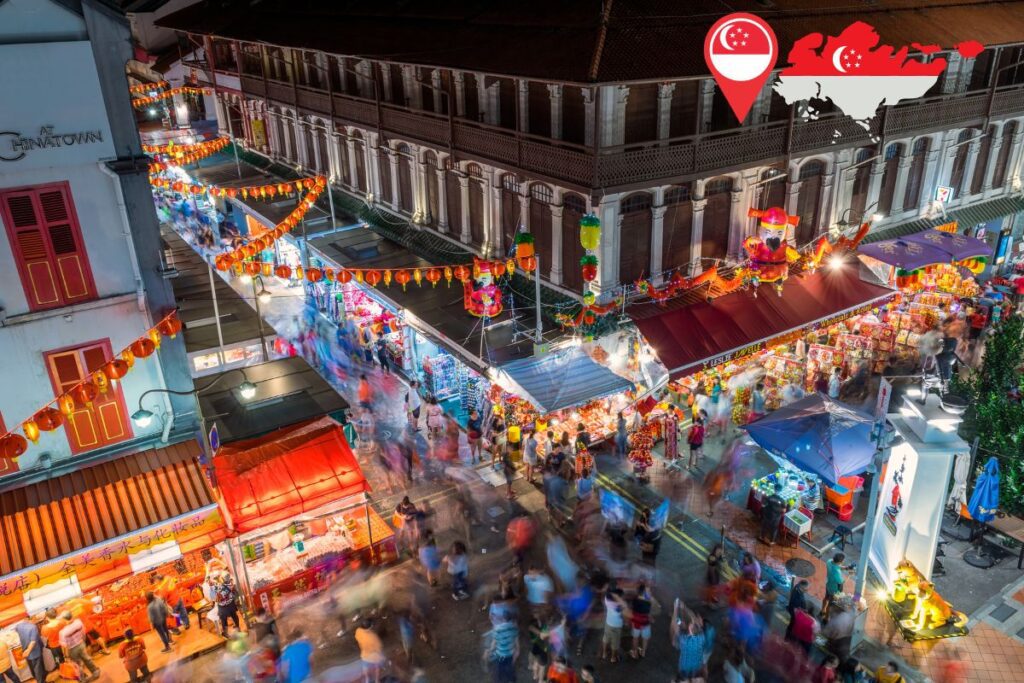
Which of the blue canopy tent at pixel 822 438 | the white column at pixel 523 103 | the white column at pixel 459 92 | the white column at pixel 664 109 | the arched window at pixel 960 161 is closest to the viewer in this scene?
the blue canopy tent at pixel 822 438

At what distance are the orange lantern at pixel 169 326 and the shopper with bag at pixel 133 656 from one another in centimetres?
528

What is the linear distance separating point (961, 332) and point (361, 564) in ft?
66.1

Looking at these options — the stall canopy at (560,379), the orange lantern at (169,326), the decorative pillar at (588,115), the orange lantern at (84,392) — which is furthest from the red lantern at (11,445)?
the decorative pillar at (588,115)

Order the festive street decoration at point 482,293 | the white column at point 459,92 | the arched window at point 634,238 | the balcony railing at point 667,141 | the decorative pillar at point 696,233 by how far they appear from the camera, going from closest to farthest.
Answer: the balcony railing at point 667,141, the arched window at point 634,238, the festive street decoration at point 482,293, the decorative pillar at point 696,233, the white column at point 459,92

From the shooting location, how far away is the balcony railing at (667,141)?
17031mm

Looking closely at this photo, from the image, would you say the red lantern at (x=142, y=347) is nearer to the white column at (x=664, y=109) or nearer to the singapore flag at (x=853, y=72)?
the white column at (x=664, y=109)

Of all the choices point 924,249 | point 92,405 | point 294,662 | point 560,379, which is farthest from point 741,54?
point 924,249

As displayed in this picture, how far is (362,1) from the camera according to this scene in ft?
91.0

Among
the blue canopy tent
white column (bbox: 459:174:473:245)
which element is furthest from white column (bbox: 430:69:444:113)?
the blue canopy tent

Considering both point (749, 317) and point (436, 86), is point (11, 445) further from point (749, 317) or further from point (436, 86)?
point (749, 317)

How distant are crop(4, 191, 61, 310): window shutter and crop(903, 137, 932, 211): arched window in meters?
23.7

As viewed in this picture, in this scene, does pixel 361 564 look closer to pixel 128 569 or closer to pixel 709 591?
pixel 128 569

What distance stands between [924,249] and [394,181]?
56.7ft

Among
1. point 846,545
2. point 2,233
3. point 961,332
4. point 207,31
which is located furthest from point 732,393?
point 207,31
